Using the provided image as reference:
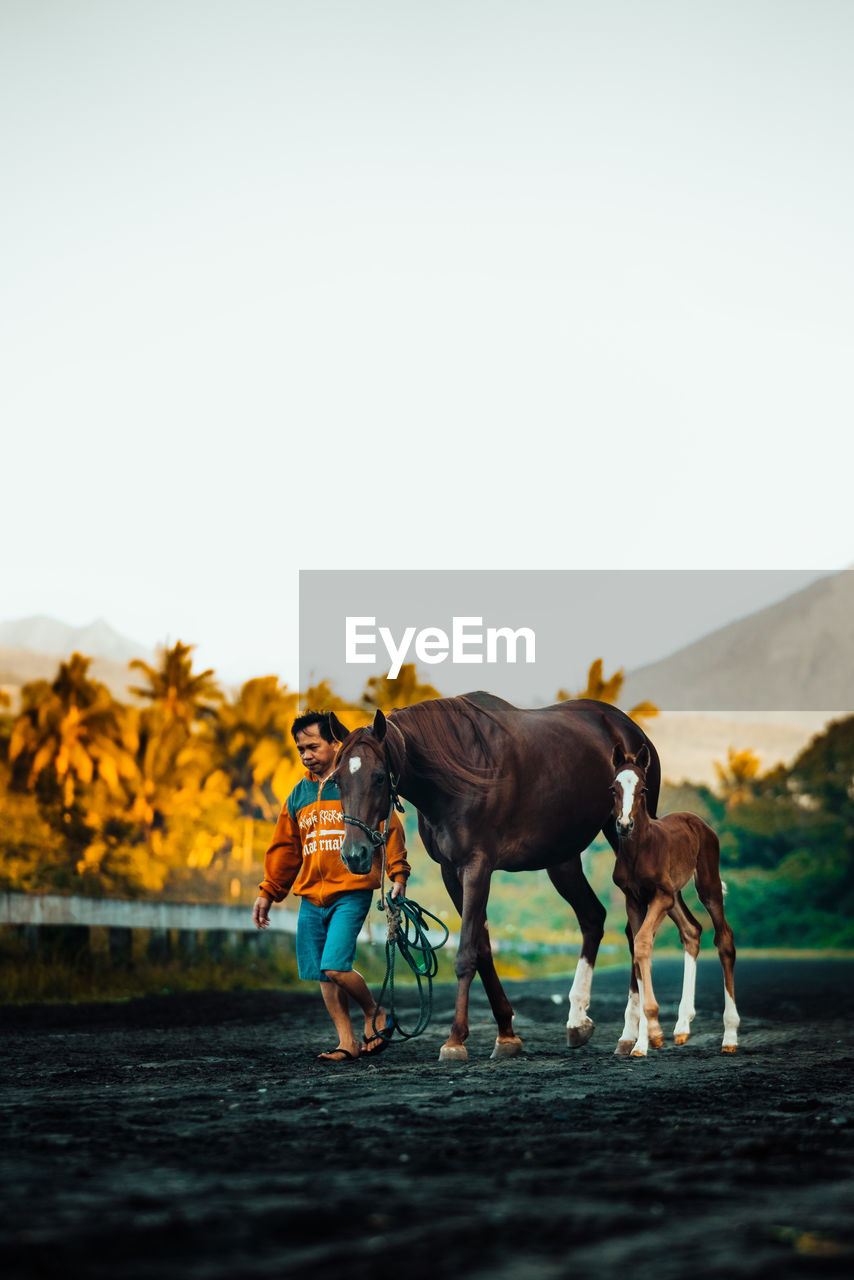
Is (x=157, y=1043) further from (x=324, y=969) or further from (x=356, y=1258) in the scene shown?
(x=356, y=1258)

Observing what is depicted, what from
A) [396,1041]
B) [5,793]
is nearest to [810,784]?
[5,793]

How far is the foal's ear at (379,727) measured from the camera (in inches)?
379

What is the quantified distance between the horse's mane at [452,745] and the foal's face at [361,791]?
292mm

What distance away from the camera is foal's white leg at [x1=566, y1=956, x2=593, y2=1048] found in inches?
441

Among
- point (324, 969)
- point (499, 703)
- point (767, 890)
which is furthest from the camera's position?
point (767, 890)

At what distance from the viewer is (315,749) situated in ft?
33.4

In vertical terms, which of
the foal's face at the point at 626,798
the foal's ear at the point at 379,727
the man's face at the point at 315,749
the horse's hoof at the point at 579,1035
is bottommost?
the horse's hoof at the point at 579,1035

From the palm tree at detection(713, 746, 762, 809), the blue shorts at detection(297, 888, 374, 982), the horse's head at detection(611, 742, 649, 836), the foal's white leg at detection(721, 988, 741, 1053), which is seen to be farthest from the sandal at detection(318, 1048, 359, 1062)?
the palm tree at detection(713, 746, 762, 809)

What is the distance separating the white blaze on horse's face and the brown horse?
23.1 inches

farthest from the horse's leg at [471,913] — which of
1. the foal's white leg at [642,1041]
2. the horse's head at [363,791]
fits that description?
the foal's white leg at [642,1041]

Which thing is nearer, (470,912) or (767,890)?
(470,912)

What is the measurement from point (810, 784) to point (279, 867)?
6399 centimetres

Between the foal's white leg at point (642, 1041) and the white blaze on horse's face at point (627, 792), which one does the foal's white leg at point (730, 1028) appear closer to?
the foal's white leg at point (642, 1041)

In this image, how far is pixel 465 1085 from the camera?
26.1 feet
